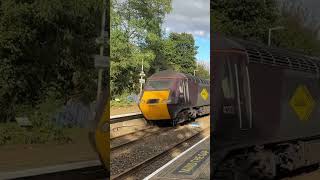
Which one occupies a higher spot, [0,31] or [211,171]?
[0,31]

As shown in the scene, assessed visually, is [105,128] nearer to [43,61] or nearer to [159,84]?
[159,84]

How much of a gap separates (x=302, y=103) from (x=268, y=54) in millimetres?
503

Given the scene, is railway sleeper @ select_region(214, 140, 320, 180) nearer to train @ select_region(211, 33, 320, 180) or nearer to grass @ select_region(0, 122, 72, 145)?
train @ select_region(211, 33, 320, 180)

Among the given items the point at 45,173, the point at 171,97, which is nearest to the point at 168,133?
the point at 171,97

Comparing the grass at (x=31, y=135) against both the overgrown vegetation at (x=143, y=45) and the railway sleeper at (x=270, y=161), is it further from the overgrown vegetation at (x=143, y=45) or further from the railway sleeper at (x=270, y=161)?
the railway sleeper at (x=270, y=161)

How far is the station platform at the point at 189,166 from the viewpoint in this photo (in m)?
3.03

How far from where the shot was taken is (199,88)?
312cm

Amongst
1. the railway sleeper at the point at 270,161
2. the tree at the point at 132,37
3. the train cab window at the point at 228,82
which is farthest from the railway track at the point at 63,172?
the train cab window at the point at 228,82

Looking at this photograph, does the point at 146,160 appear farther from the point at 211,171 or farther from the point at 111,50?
the point at 111,50

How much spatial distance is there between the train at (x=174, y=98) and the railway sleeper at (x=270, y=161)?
40 centimetres

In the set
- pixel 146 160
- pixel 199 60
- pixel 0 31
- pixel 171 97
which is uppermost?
pixel 0 31

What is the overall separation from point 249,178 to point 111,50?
4.20 feet

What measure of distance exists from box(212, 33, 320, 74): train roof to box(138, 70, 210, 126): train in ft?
0.93

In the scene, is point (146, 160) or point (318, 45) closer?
point (146, 160)
